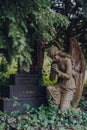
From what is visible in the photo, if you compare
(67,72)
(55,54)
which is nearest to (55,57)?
(55,54)

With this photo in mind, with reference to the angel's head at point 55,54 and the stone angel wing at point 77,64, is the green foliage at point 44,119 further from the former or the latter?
the angel's head at point 55,54

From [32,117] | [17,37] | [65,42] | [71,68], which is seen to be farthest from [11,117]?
[65,42]

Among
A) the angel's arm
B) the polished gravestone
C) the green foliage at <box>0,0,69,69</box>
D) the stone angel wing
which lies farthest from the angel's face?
the green foliage at <box>0,0,69,69</box>

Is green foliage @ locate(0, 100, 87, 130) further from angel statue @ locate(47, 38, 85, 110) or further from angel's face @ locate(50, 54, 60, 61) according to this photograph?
angel's face @ locate(50, 54, 60, 61)

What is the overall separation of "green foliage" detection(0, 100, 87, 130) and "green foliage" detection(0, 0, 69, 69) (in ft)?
4.12

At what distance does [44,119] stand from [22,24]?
6.28 ft

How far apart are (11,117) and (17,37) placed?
196 cm

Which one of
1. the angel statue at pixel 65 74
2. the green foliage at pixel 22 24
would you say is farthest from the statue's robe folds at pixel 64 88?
the green foliage at pixel 22 24

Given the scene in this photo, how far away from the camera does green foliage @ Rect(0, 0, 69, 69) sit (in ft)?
14.7

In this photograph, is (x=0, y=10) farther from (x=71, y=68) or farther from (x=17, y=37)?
(x=71, y=68)

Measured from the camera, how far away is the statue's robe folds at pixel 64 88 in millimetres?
6363

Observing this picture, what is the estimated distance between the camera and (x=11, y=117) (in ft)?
19.6

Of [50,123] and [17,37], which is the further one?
[50,123]

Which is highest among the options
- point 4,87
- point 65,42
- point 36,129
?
point 65,42
